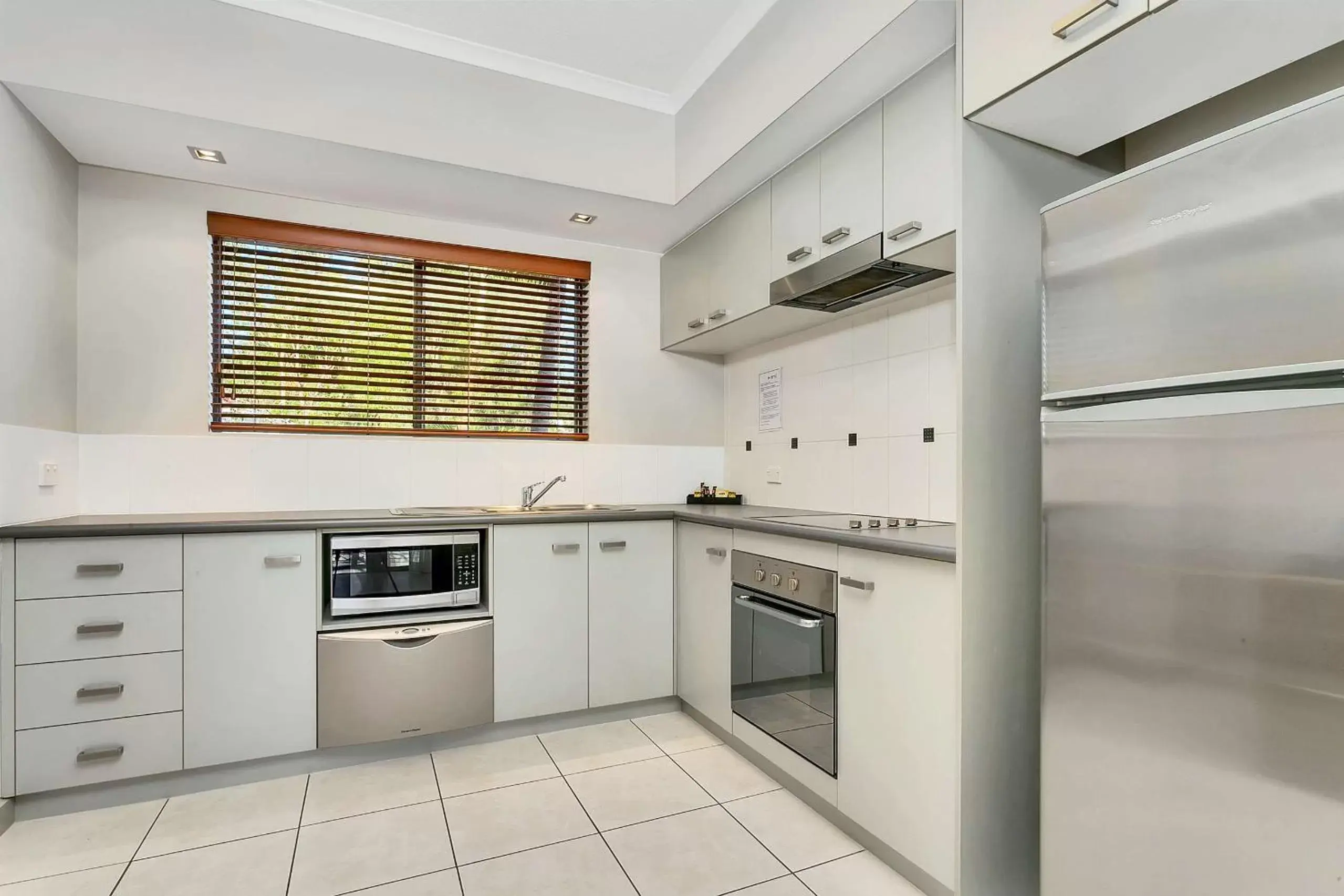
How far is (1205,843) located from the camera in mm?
1174

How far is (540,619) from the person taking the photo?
2.85 m

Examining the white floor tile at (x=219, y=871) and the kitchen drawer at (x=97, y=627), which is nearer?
the white floor tile at (x=219, y=871)

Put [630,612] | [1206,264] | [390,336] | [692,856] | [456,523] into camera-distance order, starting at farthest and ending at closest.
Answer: [390,336] → [630,612] → [456,523] → [692,856] → [1206,264]

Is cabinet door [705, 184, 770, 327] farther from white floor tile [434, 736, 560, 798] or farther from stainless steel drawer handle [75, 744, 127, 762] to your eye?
stainless steel drawer handle [75, 744, 127, 762]

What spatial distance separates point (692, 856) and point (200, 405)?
8.33 feet

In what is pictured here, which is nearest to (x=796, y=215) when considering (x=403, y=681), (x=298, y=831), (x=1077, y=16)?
(x=1077, y=16)

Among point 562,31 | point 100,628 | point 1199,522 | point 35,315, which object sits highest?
point 562,31

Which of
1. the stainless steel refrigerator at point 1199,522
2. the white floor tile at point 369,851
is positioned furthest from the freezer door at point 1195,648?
the white floor tile at point 369,851

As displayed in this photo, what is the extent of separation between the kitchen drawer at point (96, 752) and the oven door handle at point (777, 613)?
6.39ft

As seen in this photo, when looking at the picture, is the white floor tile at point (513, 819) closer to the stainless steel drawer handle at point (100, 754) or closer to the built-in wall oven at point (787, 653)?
the built-in wall oven at point (787, 653)

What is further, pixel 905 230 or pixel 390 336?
pixel 390 336

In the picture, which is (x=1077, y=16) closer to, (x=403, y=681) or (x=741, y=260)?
(x=741, y=260)

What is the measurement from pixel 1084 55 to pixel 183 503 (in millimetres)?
3250

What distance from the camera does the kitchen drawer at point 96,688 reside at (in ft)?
7.01
